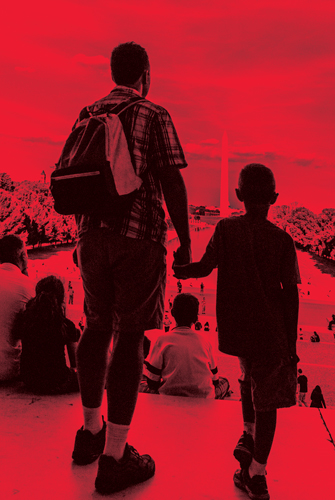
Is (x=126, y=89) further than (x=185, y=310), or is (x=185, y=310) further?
(x=185, y=310)

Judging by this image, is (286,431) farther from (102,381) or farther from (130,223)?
(130,223)

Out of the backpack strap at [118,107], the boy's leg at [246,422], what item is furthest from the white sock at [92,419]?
the backpack strap at [118,107]

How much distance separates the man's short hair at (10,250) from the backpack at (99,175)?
3.95ft

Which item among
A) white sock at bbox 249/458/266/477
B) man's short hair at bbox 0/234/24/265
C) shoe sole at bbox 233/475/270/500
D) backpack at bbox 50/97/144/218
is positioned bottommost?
shoe sole at bbox 233/475/270/500

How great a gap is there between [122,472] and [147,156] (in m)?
1.04

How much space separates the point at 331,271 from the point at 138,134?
1966 inches

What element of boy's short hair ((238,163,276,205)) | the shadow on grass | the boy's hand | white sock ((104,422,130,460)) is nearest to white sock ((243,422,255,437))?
white sock ((104,422,130,460))

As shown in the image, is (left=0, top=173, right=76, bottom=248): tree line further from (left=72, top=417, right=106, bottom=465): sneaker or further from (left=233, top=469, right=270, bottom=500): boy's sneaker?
(left=233, top=469, right=270, bottom=500): boy's sneaker

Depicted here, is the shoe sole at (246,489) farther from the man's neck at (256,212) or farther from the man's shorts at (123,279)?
the man's neck at (256,212)

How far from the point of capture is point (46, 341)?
8.11 feet

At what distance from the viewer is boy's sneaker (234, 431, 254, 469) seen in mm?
1635

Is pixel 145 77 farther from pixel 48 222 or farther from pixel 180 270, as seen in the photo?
pixel 48 222

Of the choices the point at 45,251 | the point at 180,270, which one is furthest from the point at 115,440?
the point at 45,251

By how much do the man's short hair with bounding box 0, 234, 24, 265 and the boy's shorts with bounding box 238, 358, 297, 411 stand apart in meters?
1.58
